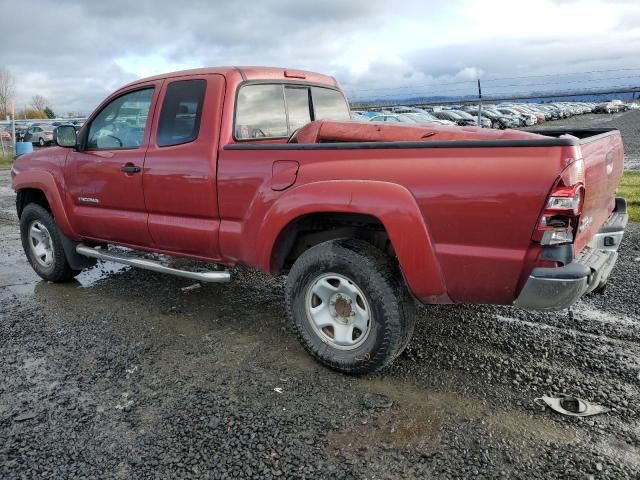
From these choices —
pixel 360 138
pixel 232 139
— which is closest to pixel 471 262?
pixel 360 138

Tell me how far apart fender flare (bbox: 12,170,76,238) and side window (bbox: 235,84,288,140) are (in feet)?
7.00

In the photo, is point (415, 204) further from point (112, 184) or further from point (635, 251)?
point (635, 251)

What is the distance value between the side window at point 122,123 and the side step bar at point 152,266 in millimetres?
926

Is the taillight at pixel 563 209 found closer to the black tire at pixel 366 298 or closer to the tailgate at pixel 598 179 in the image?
the tailgate at pixel 598 179

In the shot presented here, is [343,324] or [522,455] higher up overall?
[343,324]

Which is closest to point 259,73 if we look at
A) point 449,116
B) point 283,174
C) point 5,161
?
point 283,174

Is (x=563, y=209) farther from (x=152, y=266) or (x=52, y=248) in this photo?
(x=52, y=248)

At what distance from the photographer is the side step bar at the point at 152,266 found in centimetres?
388

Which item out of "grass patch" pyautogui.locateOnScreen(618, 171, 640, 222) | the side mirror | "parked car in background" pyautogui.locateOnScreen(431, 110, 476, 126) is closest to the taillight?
the side mirror

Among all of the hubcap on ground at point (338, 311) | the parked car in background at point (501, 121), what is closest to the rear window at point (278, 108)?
the hubcap on ground at point (338, 311)

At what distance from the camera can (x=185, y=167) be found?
389 centimetres

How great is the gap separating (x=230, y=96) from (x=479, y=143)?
1967 mm

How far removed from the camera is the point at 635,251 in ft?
18.9

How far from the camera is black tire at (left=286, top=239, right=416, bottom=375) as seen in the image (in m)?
3.10
